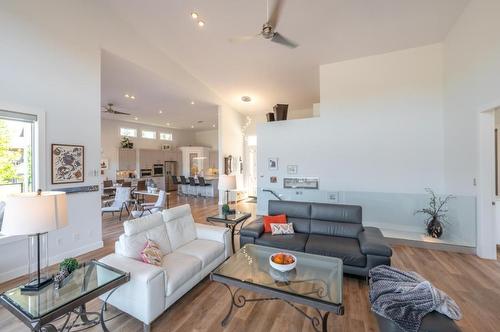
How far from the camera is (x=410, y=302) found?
157cm

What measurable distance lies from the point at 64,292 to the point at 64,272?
264mm

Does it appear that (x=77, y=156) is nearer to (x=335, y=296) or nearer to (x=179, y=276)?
(x=179, y=276)

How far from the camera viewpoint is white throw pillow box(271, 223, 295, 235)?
11.6 feet

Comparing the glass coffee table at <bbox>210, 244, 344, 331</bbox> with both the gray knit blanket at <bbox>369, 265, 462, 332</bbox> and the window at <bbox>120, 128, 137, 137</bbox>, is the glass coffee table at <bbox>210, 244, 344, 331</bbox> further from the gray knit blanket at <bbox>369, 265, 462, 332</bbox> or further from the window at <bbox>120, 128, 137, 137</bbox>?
the window at <bbox>120, 128, 137, 137</bbox>

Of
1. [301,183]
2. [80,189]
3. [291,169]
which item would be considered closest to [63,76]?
[80,189]

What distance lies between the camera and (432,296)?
5.13 feet

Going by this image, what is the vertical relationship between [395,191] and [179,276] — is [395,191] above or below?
above

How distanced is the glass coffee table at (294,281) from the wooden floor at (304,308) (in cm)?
13

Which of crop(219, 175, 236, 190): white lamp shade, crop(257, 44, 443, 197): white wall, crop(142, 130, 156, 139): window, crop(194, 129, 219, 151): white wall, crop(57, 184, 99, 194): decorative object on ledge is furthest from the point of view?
crop(194, 129, 219, 151): white wall

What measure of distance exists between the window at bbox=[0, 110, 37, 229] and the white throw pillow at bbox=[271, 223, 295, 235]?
12.6 ft

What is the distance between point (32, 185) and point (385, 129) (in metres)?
6.95

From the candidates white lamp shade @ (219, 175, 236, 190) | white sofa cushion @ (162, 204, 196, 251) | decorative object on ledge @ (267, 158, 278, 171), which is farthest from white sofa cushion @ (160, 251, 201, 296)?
decorative object on ledge @ (267, 158, 278, 171)

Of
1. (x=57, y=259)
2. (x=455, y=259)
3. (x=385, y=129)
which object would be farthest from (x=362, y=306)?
(x=57, y=259)

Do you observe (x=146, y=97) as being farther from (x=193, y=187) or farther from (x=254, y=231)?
(x=254, y=231)
